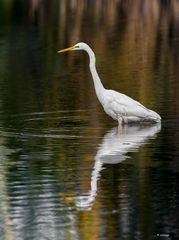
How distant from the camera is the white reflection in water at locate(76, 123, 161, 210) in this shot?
10.2 metres

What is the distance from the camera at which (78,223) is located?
915 centimetres

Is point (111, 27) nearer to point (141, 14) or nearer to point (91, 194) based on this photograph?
point (141, 14)

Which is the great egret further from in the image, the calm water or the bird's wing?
the calm water

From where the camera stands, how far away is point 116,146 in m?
13.2

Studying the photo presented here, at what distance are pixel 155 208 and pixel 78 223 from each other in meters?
0.81

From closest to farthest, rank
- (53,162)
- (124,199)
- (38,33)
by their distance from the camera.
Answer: (124,199) → (53,162) → (38,33)

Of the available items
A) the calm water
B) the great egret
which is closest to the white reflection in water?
the calm water

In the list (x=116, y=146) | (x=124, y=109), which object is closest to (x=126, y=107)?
(x=124, y=109)

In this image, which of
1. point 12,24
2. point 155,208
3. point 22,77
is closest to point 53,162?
point 155,208

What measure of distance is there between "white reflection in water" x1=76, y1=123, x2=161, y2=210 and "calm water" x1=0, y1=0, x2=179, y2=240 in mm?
13

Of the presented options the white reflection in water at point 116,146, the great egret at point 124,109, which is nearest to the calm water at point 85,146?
the white reflection in water at point 116,146

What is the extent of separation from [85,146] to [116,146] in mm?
387

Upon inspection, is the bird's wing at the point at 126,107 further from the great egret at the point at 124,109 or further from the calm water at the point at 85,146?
the calm water at the point at 85,146

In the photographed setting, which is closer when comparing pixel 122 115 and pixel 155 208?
pixel 155 208
